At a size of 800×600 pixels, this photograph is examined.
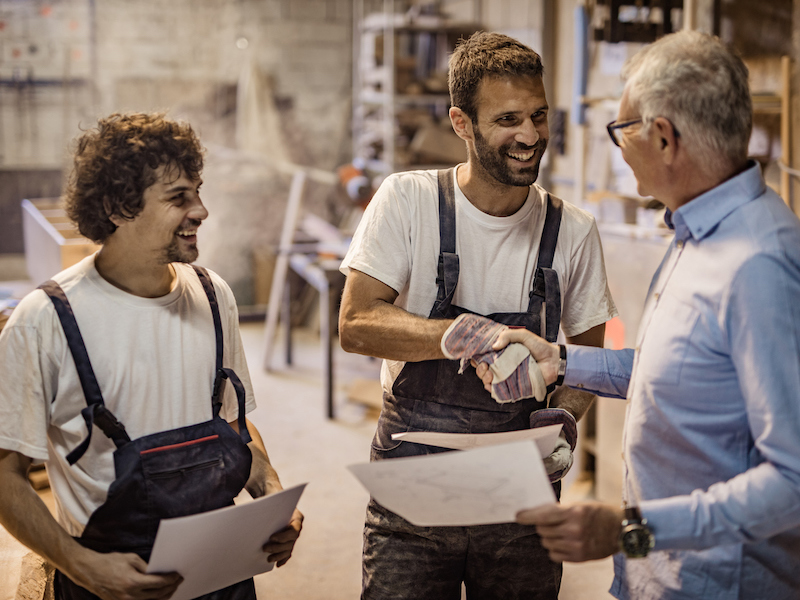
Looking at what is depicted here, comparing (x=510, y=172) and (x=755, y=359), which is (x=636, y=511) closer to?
(x=755, y=359)

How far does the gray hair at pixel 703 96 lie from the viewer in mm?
1152

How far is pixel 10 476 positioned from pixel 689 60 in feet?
4.39

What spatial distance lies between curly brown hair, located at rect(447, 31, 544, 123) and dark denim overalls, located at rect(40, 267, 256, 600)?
0.91m

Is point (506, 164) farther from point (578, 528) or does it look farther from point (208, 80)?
point (208, 80)

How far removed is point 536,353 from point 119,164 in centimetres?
92

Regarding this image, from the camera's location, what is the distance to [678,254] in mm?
1284

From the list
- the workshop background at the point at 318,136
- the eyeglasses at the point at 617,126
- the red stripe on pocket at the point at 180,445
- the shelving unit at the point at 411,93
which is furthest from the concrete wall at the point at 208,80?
the eyeglasses at the point at 617,126

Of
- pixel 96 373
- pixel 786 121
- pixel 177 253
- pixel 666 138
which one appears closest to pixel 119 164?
pixel 177 253

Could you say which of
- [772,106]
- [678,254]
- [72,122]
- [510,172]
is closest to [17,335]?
[510,172]

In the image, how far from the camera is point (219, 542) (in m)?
1.29

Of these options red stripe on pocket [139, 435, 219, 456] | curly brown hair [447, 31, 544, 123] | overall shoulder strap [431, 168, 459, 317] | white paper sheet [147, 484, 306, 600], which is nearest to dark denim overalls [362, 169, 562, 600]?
overall shoulder strap [431, 168, 459, 317]

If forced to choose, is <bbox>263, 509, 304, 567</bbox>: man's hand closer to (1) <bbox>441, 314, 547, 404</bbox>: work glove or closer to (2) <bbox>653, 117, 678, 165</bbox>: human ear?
(1) <bbox>441, 314, 547, 404</bbox>: work glove

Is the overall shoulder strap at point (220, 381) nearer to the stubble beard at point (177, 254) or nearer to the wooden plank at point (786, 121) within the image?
the stubble beard at point (177, 254)

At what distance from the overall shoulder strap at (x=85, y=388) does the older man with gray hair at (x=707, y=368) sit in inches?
29.4
